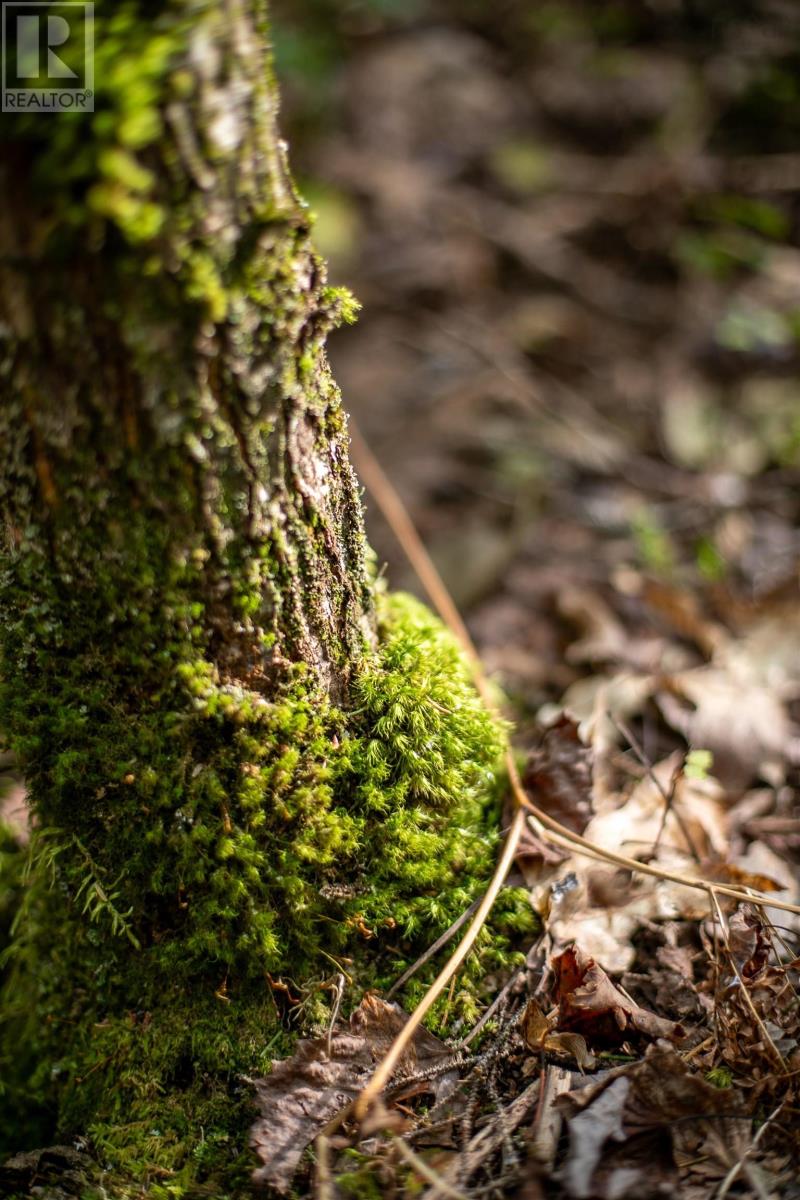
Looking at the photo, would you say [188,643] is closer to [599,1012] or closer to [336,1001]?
[336,1001]

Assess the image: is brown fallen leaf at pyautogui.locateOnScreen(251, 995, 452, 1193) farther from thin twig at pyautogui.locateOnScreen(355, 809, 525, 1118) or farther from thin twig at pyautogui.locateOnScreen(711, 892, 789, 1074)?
thin twig at pyautogui.locateOnScreen(711, 892, 789, 1074)

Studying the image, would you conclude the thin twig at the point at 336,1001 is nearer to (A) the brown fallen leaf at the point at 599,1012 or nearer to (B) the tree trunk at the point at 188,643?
(B) the tree trunk at the point at 188,643

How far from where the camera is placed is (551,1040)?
159cm

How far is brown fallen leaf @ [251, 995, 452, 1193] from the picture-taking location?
4.80 feet

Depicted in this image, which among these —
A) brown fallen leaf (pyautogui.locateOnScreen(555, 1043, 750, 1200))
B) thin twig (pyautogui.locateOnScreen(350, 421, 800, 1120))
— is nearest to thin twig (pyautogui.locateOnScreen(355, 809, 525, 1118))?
thin twig (pyautogui.locateOnScreen(350, 421, 800, 1120))

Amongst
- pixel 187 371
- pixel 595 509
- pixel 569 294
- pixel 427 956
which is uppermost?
pixel 569 294

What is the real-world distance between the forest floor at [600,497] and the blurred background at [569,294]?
0.07 ft

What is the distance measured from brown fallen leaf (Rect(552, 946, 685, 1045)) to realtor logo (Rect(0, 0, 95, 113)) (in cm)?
177

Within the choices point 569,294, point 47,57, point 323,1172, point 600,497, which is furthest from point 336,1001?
point 569,294

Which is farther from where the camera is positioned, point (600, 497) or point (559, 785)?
point (600, 497)

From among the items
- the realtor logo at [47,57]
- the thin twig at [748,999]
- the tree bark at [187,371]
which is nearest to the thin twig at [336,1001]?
the tree bark at [187,371]

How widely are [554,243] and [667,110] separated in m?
1.69

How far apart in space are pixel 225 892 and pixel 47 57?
1424 millimetres

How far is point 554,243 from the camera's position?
6215mm
